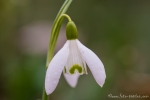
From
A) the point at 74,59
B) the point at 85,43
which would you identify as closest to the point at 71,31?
the point at 74,59

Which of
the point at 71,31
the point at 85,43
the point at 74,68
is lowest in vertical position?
the point at 85,43

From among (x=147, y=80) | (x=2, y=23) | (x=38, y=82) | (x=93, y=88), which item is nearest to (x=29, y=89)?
(x=38, y=82)

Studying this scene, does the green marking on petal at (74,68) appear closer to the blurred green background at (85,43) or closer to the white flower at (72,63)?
the white flower at (72,63)

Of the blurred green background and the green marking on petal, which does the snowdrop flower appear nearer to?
the green marking on petal

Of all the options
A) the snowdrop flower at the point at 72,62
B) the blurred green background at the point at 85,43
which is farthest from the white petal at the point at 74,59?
the blurred green background at the point at 85,43

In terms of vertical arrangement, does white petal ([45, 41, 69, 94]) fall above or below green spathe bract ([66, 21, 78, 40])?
below

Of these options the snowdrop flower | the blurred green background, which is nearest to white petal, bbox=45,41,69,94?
the snowdrop flower

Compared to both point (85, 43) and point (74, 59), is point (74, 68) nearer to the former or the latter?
point (74, 59)
